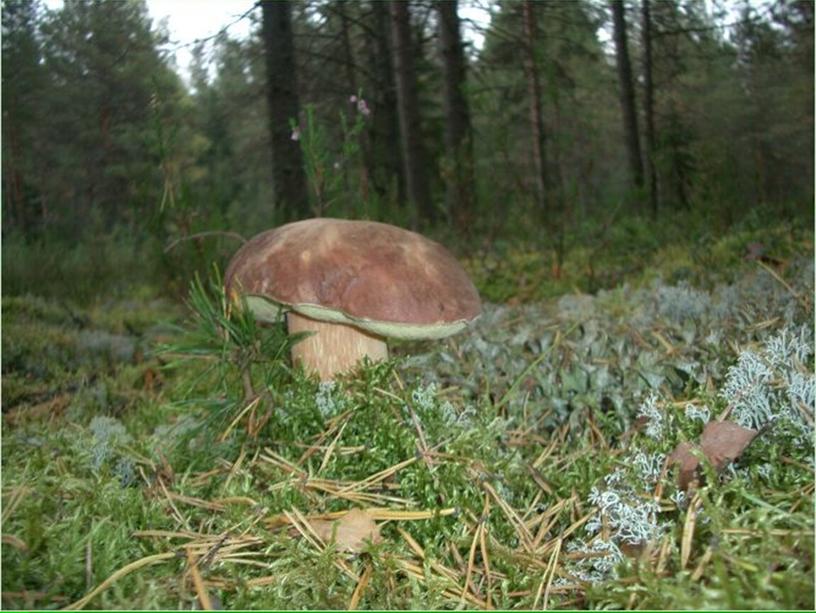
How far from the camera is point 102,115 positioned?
152 cm

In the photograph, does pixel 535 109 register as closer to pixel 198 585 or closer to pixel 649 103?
pixel 649 103

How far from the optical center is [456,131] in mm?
2643

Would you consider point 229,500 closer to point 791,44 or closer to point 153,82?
point 153,82

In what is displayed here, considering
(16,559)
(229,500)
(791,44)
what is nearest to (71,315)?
(229,500)

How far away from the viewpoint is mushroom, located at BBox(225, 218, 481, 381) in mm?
954

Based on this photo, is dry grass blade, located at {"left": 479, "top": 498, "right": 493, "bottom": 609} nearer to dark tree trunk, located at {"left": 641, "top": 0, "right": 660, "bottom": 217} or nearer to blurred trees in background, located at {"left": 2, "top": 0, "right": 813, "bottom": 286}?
blurred trees in background, located at {"left": 2, "top": 0, "right": 813, "bottom": 286}

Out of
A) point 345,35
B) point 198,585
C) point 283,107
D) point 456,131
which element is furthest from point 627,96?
point 198,585

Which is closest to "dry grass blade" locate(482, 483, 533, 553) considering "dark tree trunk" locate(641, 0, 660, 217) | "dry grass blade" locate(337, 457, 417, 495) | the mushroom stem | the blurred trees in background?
"dry grass blade" locate(337, 457, 417, 495)

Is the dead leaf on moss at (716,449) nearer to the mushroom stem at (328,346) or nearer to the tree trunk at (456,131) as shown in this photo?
the mushroom stem at (328,346)

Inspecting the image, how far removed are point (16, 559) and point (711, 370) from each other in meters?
0.99

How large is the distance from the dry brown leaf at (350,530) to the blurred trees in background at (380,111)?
0.92 m

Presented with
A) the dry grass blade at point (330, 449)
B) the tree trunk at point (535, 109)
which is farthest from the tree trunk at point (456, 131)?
the dry grass blade at point (330, 449)

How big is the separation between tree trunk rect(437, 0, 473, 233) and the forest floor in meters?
1.08

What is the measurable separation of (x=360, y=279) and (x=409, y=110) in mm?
1355
